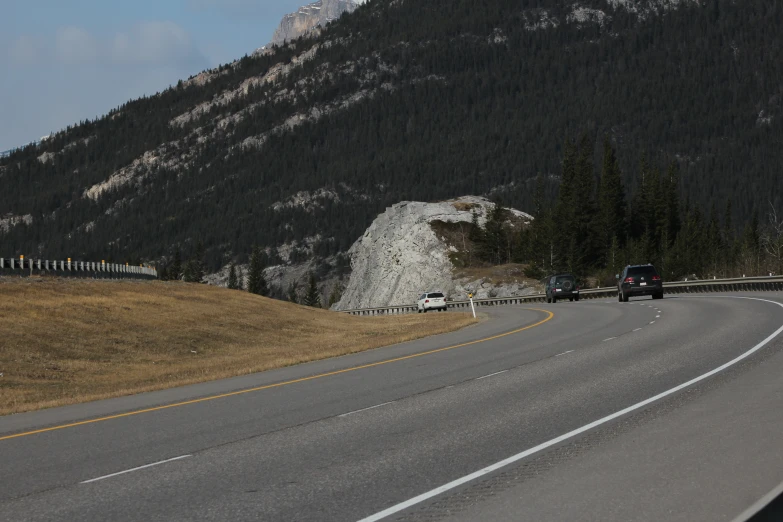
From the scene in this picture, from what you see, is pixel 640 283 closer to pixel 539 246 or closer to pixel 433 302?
pixel 433 302

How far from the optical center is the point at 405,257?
146750mm

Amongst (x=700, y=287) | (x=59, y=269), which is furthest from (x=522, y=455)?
(x=700, y=287)

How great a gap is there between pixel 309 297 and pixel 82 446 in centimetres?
17897

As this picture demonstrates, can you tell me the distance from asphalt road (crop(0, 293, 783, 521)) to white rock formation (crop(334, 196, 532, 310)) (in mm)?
109218

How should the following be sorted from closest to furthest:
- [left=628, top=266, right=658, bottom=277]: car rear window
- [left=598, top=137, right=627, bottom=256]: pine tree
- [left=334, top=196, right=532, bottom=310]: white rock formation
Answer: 1. [left=628, top=266, right=658, bottom=277]: car rear window
2. [left=334, top=196, right=532, bottom=310]: white rock formation
3. [left=598, top=137, right=627, bottom=256]: pine tree

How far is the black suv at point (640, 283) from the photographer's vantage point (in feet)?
169

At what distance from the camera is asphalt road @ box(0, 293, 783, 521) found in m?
8.59

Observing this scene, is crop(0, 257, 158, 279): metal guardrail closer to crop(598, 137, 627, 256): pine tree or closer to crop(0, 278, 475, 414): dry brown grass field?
crop(0, 278, 475, 414): dry brown grass field

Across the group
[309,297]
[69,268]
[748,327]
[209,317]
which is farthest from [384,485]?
[309,297]

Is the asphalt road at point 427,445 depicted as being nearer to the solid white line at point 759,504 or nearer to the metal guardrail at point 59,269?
the solid white line at point 759,504

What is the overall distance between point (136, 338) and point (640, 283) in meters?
26.3

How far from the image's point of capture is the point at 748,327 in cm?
2670

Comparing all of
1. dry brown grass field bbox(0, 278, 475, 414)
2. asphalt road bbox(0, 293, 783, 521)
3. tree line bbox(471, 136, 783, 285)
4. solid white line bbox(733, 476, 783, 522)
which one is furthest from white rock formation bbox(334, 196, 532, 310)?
solid white line bbox(733, 476, 783, 522)

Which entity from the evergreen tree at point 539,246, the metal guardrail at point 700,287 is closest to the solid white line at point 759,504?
the metal guardrail at point 700,287
